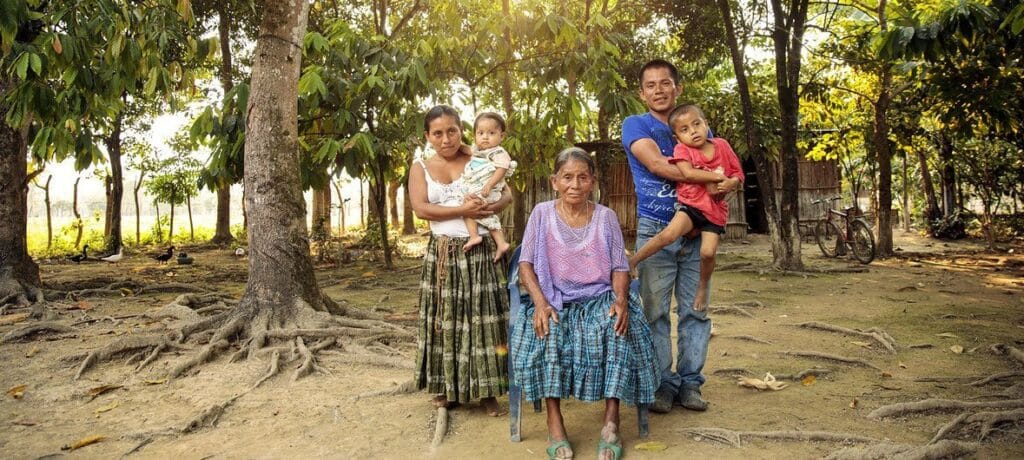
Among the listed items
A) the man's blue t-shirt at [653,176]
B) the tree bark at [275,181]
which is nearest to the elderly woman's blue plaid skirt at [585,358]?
the man's blue t-shirt at [653,176]

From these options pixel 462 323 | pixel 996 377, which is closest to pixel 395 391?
pixel 462 323

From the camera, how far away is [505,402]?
3.59 m

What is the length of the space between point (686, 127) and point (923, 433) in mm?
1745

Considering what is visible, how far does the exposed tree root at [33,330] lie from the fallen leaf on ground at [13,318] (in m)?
0.68

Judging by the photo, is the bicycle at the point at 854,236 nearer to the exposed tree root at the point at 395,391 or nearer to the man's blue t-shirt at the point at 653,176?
the man's blue t-shirt at the point at 653,176

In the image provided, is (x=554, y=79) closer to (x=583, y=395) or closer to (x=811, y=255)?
(x=583, y=395)

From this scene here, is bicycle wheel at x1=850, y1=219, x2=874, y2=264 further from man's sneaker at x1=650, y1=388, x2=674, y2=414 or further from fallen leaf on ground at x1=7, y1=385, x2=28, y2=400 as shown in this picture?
fallen leaf on ground at x1=7, y1=385, x2=28, y2=400

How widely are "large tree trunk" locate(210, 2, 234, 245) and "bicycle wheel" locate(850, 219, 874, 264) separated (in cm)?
944

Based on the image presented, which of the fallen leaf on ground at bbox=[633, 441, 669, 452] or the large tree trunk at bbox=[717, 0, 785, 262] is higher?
the large tree trunk at bbox=[717, 0, 785, 262]

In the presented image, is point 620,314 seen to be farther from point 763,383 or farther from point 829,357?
point 829,357

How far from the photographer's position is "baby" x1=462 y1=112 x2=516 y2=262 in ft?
10.4

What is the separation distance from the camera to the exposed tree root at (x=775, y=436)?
2912 mm

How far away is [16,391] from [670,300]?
3.78 metres

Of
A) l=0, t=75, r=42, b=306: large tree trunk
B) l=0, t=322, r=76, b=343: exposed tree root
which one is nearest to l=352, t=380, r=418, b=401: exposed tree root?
l=0, t=322, r=76, b=343: exposed tree root
